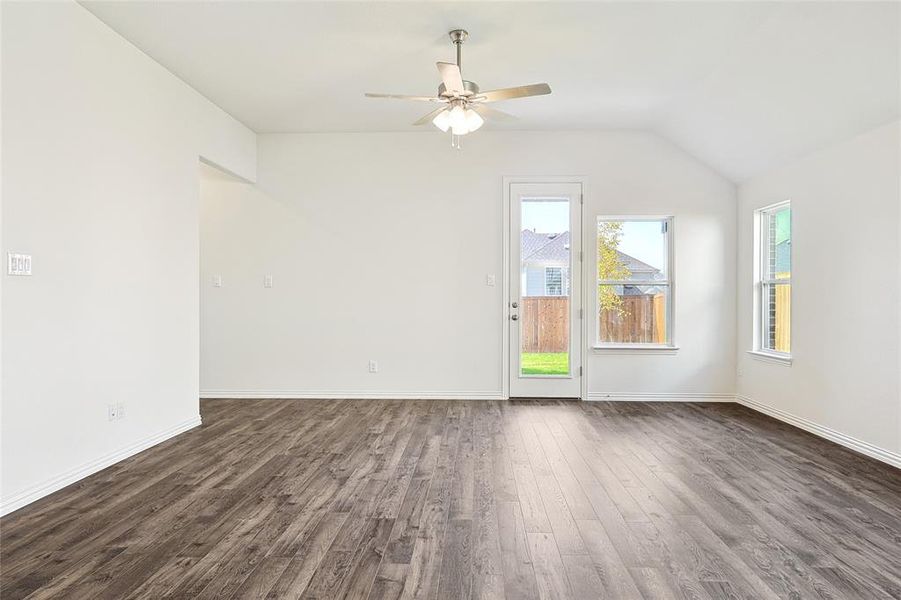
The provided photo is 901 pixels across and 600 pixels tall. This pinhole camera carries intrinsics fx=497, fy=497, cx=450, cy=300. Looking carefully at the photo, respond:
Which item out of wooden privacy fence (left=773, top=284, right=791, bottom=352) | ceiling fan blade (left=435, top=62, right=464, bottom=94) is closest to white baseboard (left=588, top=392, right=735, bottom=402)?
wooden privacy fence (left=773, top=284, right=791, bottom=352)

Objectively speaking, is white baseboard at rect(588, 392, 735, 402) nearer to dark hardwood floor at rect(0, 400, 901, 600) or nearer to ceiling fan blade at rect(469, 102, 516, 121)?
dark hardwood floor at rect(0, 400, 901, 600)

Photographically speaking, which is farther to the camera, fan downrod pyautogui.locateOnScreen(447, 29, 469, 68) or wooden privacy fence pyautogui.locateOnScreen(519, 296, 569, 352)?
wooden privacy fence pyautogui.locateOnScreen(519, 296, 569, 352)

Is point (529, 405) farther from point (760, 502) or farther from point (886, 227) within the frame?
point (886, 227)

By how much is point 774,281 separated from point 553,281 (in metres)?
2.13

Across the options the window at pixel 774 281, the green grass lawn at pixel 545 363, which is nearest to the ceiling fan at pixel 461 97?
the green grass lawn at pixel 545 363

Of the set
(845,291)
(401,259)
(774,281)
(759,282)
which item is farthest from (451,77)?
(759,282)

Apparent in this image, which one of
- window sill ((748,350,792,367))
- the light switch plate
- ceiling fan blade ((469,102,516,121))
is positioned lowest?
window sill ((748,350,792,367))

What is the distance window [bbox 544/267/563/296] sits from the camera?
5.54 m

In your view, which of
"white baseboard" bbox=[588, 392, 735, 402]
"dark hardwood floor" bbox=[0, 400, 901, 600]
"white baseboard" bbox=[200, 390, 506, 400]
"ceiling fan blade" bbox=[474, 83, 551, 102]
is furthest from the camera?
"white baseboard" bbox=[200, 390, 506, 400]

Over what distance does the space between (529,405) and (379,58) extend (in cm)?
356

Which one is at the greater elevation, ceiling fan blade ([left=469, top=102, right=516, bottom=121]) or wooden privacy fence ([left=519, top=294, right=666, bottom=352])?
ceiling fan blade ([left=469, top=102, right=516, bottom=121])

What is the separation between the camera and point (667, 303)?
5488mm

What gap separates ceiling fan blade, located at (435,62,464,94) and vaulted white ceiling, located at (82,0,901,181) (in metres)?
0.48

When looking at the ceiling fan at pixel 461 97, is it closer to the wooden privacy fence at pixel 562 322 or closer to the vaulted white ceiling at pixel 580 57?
the vaulted white ceiling at pixel 580 57
